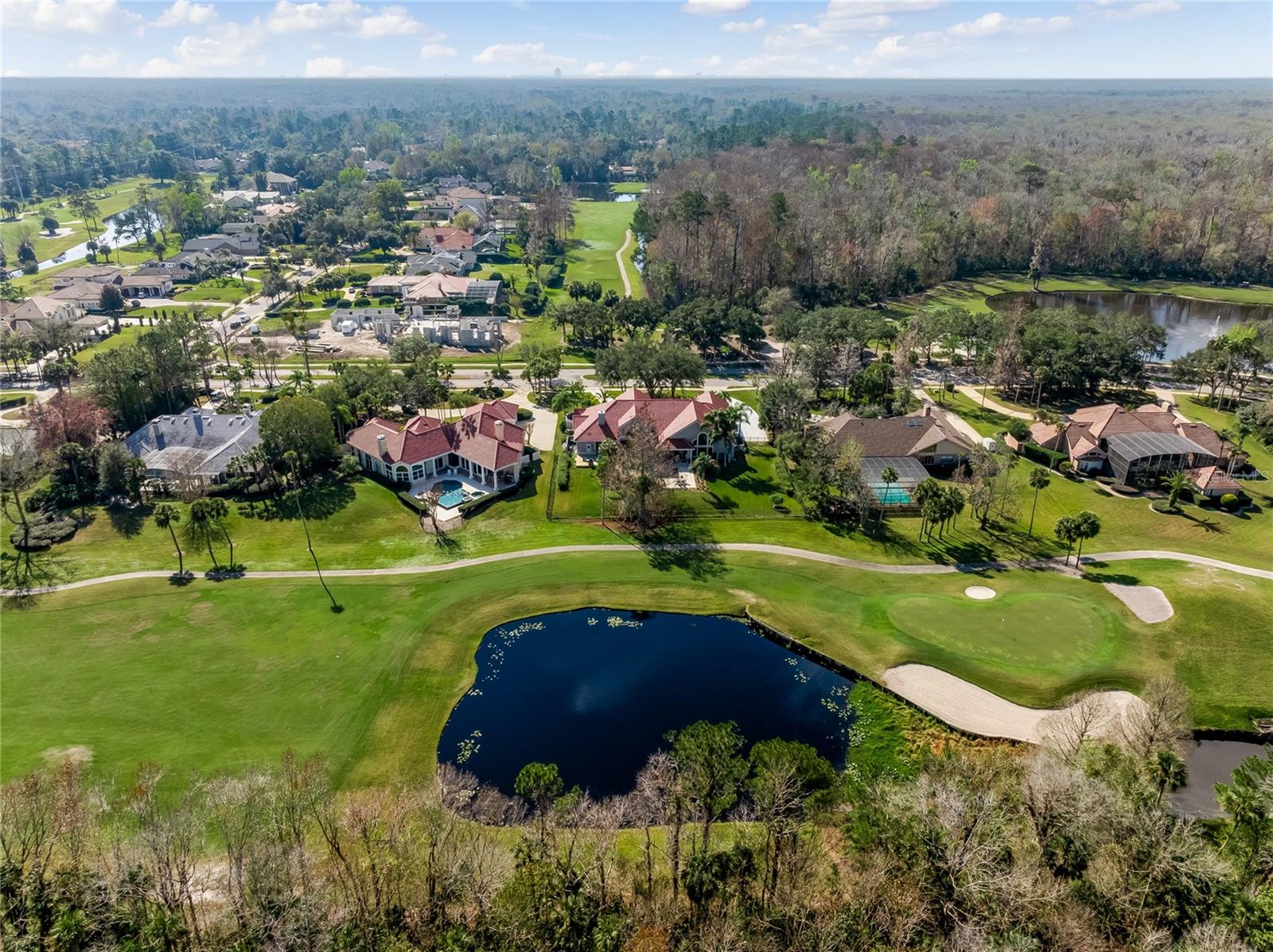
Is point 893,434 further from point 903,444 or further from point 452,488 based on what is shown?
point 452,488

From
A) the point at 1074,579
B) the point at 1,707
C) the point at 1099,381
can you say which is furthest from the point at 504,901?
the point at 1099,381

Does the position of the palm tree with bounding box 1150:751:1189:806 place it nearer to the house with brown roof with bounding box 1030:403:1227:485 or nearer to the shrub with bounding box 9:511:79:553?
the house with brown roof with bounding box 1030:403:1227:485

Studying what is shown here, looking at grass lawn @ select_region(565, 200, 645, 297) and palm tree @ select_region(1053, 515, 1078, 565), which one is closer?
palm tree @ select_region(1053, 515, 1078, 565)

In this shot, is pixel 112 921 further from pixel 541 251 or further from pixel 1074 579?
pixel 541 251

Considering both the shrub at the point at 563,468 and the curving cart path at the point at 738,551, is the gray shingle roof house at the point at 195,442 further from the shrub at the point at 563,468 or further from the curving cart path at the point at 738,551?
the shrub at the point at 563,468

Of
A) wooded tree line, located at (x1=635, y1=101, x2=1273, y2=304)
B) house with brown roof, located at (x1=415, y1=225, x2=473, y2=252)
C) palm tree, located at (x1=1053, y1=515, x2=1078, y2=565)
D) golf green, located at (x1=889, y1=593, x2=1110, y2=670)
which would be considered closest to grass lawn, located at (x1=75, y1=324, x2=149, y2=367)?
house with brown roof, located at (x1=415, y1=225, x2=473, y2=252)

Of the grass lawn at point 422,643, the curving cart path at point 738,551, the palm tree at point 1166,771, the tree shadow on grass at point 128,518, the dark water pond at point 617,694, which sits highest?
the palm tree at point 1166,771

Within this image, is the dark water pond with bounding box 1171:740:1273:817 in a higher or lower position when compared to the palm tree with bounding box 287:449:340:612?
lower

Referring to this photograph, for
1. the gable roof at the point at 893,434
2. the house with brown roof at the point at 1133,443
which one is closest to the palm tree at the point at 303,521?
the gable roof at the point at 893,434
